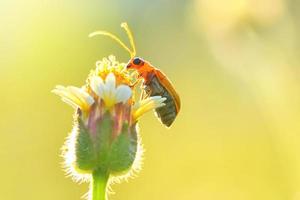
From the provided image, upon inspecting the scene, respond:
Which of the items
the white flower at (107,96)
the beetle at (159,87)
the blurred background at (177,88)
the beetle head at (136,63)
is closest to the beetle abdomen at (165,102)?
the beetle at (159,87)

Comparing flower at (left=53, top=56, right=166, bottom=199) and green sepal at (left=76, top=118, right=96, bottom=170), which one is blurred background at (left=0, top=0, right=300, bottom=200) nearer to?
flower at (left=53, top=56, right=166, bottom=199)

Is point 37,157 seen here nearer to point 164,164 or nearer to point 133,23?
point 164,164

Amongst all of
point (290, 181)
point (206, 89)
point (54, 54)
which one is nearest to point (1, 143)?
point (54, 54)

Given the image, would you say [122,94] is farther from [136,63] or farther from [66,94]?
[136,63]

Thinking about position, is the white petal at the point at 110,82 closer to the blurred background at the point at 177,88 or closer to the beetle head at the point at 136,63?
the beetle head at the point at 136,63

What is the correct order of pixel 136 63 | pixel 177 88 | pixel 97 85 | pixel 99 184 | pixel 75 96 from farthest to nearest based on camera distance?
pixel 177 88 → pixel 136 63 → pixel 97 85 → pixel 75 96 → pixel 99 184

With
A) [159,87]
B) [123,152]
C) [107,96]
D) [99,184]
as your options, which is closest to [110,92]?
[107,96]

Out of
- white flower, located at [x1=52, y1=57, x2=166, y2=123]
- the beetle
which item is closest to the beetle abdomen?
the beetle
